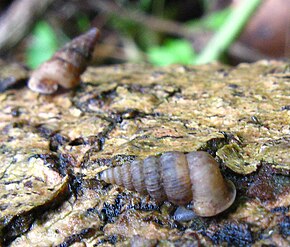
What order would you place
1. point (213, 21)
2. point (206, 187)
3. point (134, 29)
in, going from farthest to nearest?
point (134, 29) < point (213, 21) < point (206, 187)

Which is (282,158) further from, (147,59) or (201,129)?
(147,59)

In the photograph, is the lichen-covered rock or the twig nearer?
Answer: the lichen-covered rock

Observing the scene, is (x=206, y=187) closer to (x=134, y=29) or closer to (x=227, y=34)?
(x=227, y=34)

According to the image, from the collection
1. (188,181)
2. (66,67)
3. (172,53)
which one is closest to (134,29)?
(172,53)

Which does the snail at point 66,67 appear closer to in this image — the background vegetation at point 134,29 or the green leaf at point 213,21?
the background vegetation at point 134,29

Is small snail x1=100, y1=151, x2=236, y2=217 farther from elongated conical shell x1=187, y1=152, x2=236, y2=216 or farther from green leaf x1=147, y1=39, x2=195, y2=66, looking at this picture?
green leaf x1=147, y1=39, x2=195, y2=66

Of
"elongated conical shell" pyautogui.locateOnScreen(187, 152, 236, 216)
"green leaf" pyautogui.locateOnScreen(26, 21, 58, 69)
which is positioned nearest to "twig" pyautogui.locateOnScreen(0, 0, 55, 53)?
"green leaf" pyautogui.locateOnScreen(26, 21, 58, 69)
